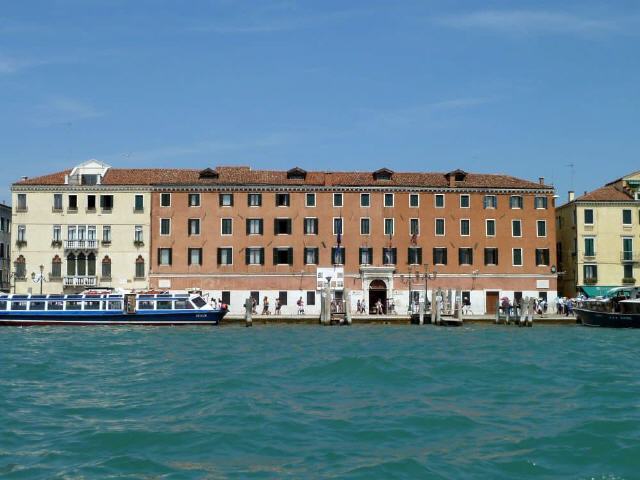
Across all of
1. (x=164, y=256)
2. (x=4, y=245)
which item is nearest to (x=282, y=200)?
(x=164, y=256)

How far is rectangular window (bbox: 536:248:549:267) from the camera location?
5306 centimetres

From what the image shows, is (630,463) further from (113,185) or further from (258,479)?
(113,185)

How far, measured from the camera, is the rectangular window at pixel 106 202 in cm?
5256

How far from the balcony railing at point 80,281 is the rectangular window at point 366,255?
16.3 metres

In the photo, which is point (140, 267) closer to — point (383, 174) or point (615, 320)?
point (383, 174)

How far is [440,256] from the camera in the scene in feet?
172

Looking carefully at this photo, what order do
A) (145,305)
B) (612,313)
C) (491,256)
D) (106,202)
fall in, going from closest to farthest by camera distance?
(612,313) < (145,305) < (106,202) < (491,256)

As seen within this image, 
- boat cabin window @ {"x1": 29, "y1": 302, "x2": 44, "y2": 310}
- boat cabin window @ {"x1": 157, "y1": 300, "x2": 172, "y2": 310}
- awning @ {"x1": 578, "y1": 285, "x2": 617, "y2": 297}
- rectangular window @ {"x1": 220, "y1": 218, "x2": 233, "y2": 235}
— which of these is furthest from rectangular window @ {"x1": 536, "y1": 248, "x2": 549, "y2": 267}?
boat cabin window @ {"x1": 29, "y1": 302, "x2": 44, "y2": 310}

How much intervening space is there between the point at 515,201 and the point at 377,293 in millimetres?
10438

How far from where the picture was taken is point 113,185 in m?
52.5

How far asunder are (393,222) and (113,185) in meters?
17.5

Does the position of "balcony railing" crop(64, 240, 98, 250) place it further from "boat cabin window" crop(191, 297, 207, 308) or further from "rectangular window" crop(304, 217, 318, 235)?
"rectangular window" crop(304, 217, 318, 235)

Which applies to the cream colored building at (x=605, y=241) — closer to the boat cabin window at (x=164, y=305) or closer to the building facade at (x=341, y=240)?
the building facade at (x=341, y=240)

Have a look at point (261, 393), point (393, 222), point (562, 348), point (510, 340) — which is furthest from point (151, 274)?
point (261, 393)
